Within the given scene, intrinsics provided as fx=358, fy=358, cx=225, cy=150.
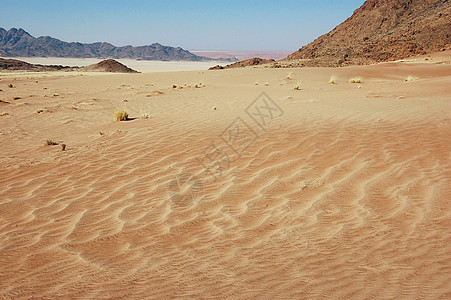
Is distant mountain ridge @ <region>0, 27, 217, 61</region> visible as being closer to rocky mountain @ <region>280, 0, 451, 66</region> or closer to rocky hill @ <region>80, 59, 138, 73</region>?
rocky hill @ <region>80, 59, 138, 73</region>

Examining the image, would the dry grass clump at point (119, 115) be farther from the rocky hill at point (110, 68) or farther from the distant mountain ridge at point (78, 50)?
the distant mountain ridge at point (78, 50)

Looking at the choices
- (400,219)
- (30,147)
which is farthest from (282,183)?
(30,147)

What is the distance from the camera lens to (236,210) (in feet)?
11.6

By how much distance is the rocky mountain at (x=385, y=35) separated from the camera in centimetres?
3656

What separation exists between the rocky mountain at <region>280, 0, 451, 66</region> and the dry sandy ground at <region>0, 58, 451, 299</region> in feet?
104

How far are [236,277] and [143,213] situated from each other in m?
1.43

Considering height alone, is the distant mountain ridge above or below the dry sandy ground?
above

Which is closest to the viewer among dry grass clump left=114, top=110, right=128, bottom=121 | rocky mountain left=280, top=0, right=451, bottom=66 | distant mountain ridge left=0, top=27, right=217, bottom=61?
dry grass clump left=114, top=110, right=128, bottom=121

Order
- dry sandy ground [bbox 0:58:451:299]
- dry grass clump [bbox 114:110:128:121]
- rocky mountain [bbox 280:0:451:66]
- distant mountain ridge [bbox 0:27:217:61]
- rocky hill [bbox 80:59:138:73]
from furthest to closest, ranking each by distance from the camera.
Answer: distant mountain ridge [bbox 0:27:217:61], rocky hill [bbox 80:59:138:73], rocky mountain [bbox 280:0:451:66], dry grass clump [bbox 114:110:128:121], dry sandy ground [bbox 0:58:451:299]

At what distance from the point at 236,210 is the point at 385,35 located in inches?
2007

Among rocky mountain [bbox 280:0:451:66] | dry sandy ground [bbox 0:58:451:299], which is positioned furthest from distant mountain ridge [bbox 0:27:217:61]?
dry sandy ground [bbox 0:58:451:299]

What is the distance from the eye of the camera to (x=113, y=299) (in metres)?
2.24

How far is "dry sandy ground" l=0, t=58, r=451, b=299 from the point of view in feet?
7.91

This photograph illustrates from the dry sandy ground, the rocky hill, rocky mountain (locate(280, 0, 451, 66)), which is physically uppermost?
rocky mountain (locate(280, 0, 451, 66))
